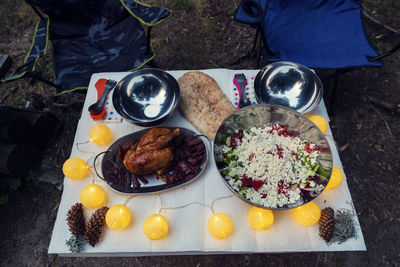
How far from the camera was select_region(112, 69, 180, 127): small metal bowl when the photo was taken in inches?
82.9

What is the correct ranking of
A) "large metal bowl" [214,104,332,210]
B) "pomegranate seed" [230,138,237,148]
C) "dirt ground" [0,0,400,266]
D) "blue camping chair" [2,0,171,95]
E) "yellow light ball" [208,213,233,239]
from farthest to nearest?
"blue camping chair" [2,0,171,95], "dirt ground" [0,0,400,266], "pomegranate seed" [230,138,237,148], "large metal bowl" [214,104,332,210], "yellow light ball" [208,213,233,239]

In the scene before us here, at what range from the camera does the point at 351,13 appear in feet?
10.0

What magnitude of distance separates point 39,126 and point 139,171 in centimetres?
216

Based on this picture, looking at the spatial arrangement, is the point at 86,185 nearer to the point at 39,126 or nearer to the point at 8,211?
the point at 39,126

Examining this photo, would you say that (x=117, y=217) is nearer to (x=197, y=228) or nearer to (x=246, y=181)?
(x=197, y=228)

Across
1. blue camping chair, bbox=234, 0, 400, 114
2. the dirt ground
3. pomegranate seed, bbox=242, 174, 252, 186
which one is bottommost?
the dirt ground

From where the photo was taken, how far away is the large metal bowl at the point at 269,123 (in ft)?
5.37

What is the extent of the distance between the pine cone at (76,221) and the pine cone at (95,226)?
7 cm

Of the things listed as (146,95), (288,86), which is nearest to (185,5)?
(146,95)

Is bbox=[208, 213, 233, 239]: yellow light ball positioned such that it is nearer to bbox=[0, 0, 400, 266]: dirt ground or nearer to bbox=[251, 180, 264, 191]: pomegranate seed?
bbox=[251, 180, 264, 191]: pomegranate seed

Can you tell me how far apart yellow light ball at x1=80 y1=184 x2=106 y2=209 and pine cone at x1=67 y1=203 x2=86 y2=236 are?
0.22ft

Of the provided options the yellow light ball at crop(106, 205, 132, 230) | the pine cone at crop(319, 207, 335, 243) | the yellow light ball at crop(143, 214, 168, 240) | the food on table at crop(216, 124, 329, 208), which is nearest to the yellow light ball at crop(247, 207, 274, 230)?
the food on table at crop(216, 124, 329, 208)

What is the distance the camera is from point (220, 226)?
151 cm

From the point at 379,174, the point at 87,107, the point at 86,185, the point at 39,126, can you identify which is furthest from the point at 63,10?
the point at 379,174
